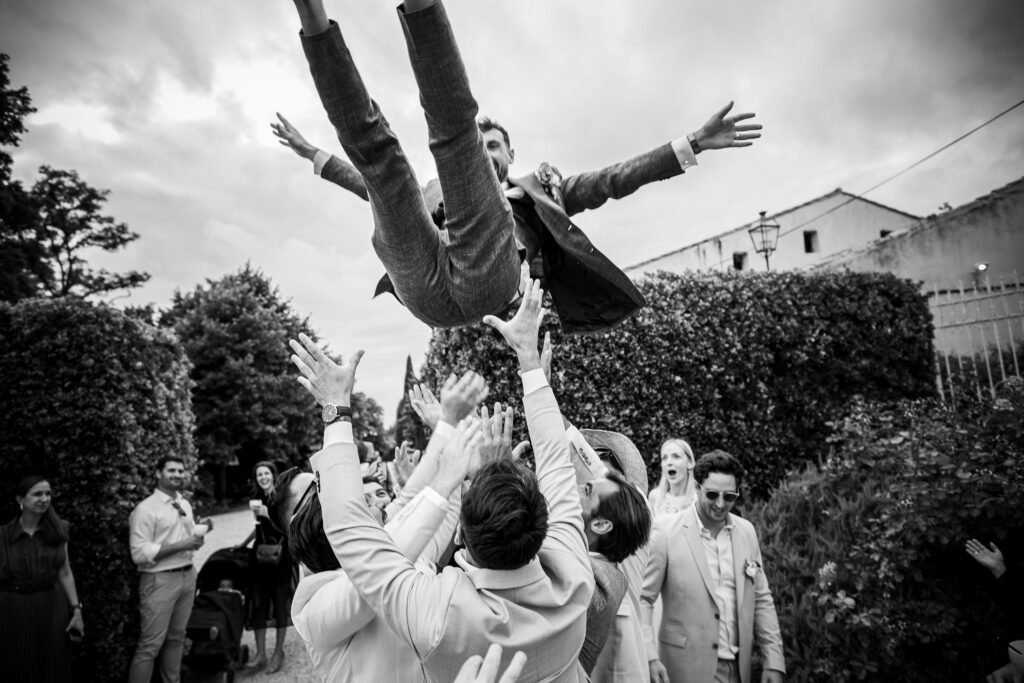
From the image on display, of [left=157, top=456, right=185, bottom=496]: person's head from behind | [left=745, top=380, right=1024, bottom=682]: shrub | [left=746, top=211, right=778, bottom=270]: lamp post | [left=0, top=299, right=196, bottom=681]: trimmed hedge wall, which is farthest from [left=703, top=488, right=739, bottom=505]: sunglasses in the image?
[left=746, top=211, right=778, bottom=270]: lamp post

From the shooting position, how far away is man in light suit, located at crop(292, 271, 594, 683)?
1.57m

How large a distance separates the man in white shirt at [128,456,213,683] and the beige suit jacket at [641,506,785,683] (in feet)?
13.3

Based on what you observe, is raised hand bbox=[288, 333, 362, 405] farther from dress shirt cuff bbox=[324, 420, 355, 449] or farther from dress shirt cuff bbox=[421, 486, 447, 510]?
dress shirt cuff bbox=[421, 486, 447, 510]

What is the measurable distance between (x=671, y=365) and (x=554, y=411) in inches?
178

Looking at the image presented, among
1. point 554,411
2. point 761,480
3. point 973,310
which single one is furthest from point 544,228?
point 973,310

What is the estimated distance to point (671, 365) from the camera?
627cm

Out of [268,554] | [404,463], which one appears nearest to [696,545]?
[404,463]

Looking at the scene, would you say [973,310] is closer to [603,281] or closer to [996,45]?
[996,45]

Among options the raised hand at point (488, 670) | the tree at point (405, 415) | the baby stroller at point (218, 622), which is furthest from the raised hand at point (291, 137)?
the tree at point (405, 415)

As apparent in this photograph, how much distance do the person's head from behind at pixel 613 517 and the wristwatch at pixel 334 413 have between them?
1040mm

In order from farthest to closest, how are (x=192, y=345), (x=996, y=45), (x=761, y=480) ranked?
(x=192, y=345) < (x=996, y=45) < (x=761, y=480)

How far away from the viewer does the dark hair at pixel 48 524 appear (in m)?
4.25

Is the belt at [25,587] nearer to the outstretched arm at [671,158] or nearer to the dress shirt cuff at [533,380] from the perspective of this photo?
the dress shirt cuff at [533,380]

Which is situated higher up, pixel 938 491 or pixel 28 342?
pixel 28 342
